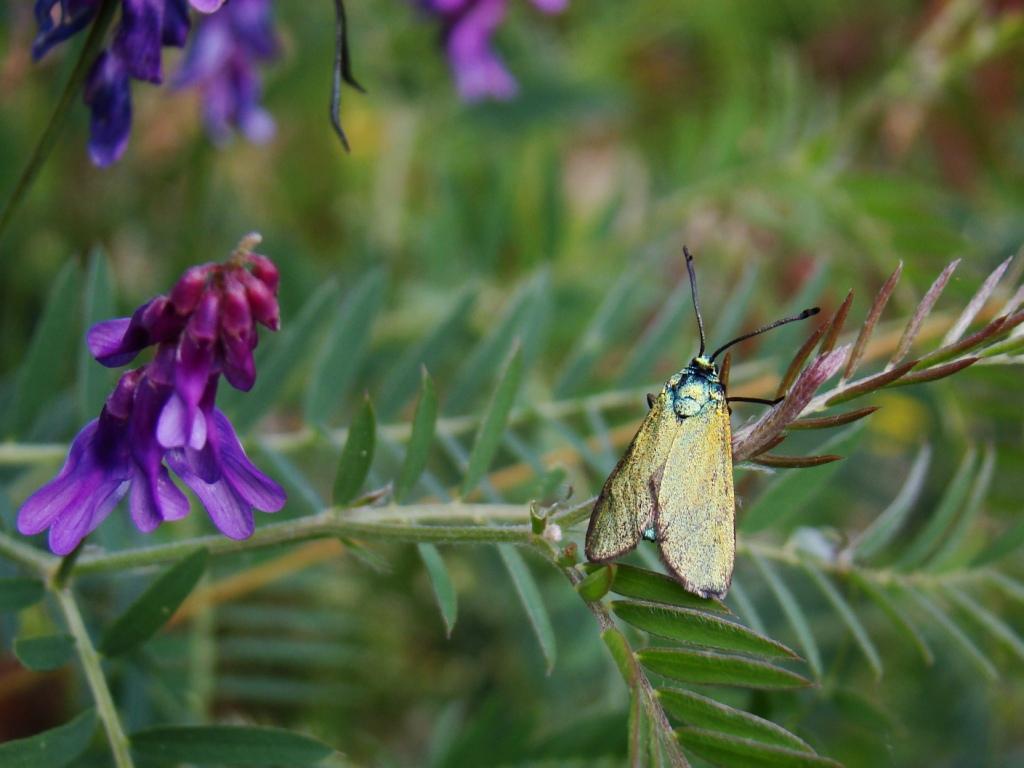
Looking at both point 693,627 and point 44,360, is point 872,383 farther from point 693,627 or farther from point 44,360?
point 44,360

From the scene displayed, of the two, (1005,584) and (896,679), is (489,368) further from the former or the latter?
(896,679)

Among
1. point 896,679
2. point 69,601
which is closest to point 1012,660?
point 896,679

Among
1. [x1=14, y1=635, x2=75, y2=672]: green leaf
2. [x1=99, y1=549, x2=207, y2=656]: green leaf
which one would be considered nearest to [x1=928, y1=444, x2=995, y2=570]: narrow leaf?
[x1=99, y1=549, x2=207, y2=656]: green leaf

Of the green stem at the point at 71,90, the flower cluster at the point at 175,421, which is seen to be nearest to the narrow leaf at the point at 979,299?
the flower cluster at the point at 175,421

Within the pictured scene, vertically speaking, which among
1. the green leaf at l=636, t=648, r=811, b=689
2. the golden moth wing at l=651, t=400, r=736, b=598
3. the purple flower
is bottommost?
the green leaf at l=636, t=648, r=811, b=689

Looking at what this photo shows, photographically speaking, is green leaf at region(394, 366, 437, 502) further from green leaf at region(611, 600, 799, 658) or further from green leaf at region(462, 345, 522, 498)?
green leaf at region(611, 600, 799, 658)

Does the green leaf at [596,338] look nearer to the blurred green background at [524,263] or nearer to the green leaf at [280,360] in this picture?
the blurred green background at [524,263]

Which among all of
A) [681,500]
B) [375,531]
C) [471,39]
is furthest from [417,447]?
[471,39]
